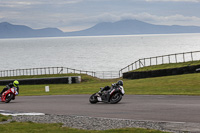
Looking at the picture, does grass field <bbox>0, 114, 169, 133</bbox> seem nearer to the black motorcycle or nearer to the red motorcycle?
the black motorcycle

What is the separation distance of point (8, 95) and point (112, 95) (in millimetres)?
8011

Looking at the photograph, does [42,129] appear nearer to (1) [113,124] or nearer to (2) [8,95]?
(1) [113,124]

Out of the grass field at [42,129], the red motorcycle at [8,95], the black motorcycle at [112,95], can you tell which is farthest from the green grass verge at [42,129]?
the red motorcycle at [8,95]

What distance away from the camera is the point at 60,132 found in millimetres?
11508

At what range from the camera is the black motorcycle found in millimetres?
19906

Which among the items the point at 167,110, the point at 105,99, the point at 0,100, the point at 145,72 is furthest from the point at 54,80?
the point at 167,110

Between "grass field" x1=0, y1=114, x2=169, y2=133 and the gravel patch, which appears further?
the gravel patch

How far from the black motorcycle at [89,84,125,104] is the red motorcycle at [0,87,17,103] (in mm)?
6325

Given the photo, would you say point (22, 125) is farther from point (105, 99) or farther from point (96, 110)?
point (105, 99)

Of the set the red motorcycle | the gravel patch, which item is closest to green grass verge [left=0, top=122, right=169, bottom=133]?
the gravel patch

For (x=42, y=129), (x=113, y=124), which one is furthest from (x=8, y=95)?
(x=113, y=124)

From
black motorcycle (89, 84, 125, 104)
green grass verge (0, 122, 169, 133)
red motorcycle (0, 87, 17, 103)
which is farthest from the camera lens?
red motorcycle (0, 87, 17, 103)

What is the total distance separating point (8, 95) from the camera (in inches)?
961

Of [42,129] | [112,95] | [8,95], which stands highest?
[8,95]
